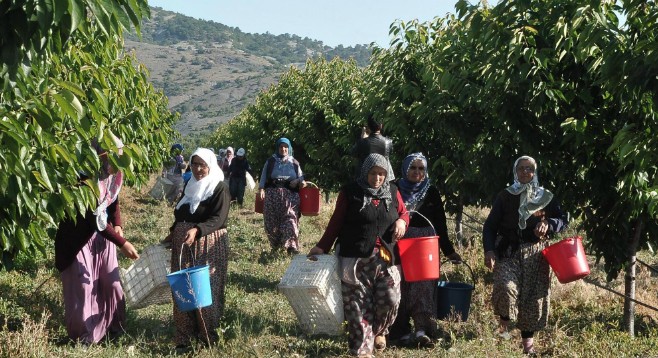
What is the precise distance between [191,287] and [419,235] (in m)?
1.87

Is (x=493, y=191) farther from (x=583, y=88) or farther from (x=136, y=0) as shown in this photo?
(x=136, y=0)

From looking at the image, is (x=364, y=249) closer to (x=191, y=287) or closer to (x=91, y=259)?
(x=191, y=287)

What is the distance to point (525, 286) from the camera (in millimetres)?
6016

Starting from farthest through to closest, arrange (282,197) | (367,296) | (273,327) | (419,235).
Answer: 1. (282,197)
2. (273,327)
3. (419,235)
4. (367,296)

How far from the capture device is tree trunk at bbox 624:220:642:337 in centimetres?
665

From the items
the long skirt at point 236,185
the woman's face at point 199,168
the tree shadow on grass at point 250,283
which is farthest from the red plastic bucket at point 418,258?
the long skirt at point 236,185

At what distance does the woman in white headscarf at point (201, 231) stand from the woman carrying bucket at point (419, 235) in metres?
1.41

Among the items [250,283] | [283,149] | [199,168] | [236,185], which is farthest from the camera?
[236,185]

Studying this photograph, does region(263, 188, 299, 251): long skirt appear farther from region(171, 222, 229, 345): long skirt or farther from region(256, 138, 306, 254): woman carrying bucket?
region(171, 222, 229, 345): long skirt

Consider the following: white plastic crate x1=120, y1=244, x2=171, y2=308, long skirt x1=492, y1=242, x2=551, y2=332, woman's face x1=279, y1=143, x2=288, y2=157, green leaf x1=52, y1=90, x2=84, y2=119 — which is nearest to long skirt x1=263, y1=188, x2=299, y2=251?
woman's face x1=279, y1=143, x2=288, y2=157

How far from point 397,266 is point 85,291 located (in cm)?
227

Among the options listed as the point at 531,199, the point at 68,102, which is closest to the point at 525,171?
the point at 531,199

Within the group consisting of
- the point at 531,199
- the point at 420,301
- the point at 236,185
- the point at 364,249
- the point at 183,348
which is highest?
the point at 236,185

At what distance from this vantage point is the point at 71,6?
2.47 metres
